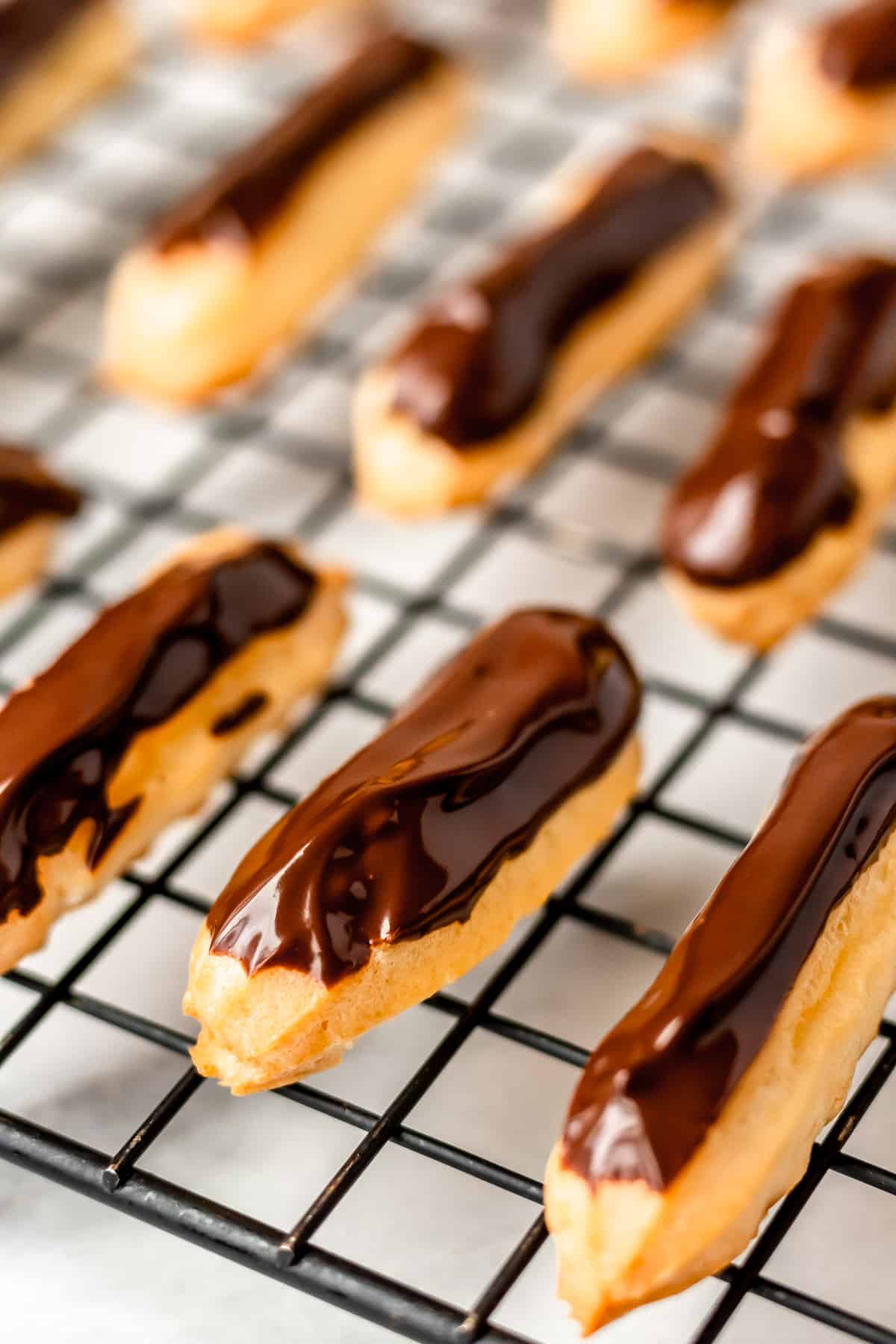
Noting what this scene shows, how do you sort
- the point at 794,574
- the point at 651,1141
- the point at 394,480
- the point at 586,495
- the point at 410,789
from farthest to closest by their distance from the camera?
the point at 586,495 < the point at 394,480 < the point at 794,574 < the point at 410,789 < the point at 651,1141

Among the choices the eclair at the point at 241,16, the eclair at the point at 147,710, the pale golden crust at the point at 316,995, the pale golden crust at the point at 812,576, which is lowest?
the pale golden crust at the point at 812,576

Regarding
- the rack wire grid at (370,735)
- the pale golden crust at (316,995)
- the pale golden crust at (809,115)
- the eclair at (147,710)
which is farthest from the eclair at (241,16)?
the pale golden crust at (316,995)

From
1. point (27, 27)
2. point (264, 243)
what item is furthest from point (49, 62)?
point (264, 243)

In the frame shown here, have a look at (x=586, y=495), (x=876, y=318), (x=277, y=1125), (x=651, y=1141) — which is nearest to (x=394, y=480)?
(x=586, y=495)

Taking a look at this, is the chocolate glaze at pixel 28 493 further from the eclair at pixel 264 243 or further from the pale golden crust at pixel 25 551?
the eclair at pixel 264 243

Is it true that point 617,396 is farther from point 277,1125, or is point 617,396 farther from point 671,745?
point 277,1125

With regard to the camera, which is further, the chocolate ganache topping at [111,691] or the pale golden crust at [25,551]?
the pale golden crust at [25,551]

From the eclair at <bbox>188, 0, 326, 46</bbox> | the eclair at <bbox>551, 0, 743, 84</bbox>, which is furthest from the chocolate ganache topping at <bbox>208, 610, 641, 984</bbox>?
the eclair at <bbox>188, 0, 326, 46</bbox>

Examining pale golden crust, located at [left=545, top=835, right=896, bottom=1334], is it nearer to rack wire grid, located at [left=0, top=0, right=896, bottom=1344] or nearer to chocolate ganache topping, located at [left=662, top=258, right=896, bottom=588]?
rack wire grid, located at [left=0, top=0, right=896, bottom=1344]
